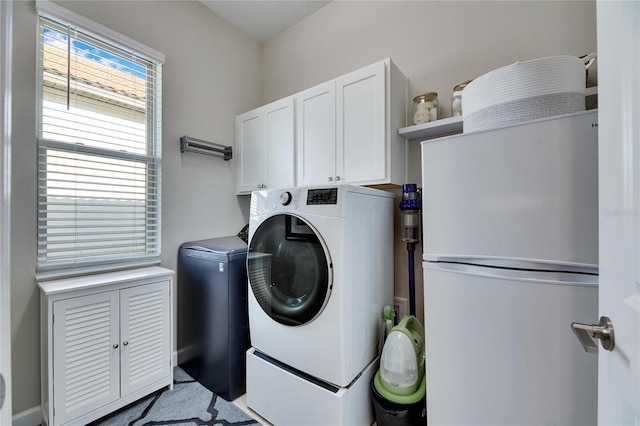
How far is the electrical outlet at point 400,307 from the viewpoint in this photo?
76.7 inches

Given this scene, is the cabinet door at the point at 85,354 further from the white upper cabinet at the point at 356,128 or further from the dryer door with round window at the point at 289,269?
the white upper cabinet at the point at 356,128

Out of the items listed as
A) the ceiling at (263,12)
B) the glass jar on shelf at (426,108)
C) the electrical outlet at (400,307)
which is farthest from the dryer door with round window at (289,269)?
the ceiling at (263,12)

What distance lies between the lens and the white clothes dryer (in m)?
1.37

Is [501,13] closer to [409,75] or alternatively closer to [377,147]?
[409,75]

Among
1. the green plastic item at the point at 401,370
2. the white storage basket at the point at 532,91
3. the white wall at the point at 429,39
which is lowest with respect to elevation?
the green plastic item at the point at 401,370

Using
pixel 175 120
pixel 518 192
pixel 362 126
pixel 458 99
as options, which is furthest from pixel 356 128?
pixel 175 120

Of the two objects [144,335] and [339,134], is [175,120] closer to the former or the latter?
[339,134]

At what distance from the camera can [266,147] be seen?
7.91 feet

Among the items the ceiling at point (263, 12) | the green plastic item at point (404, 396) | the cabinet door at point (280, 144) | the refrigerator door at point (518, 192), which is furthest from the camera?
the ceiling at point (263, 12)

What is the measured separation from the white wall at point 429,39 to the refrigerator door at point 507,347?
1.44 ft

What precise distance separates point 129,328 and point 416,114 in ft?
7.60

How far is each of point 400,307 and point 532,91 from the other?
1.50 metres

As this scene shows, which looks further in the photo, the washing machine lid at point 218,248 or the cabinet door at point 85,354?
the washing machine lid at point 218,248

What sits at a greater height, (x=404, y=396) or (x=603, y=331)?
(x=603, y=331)
